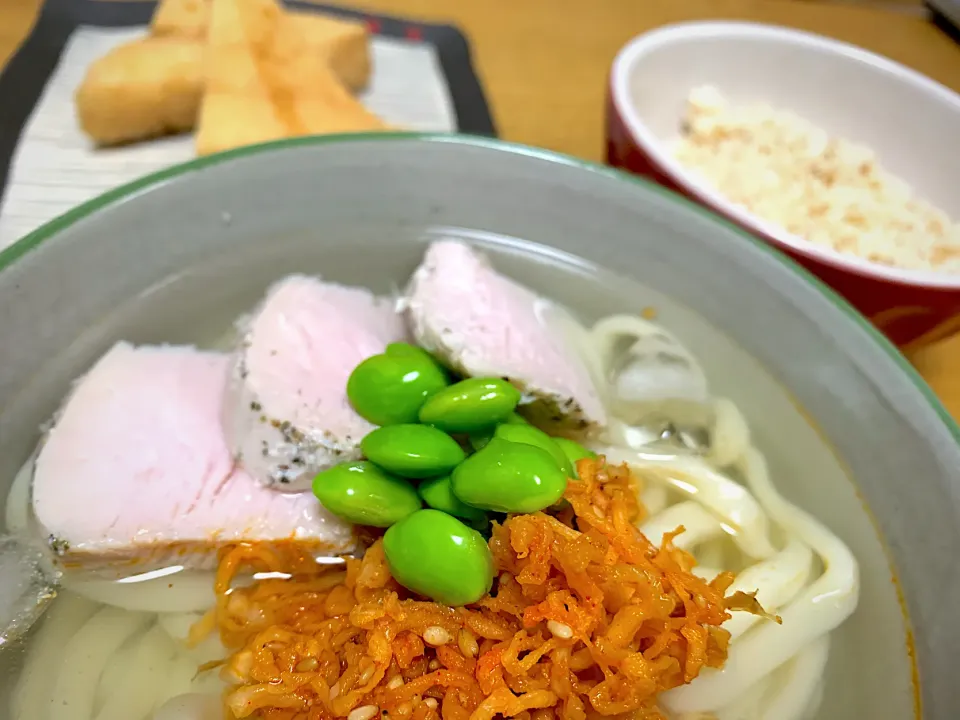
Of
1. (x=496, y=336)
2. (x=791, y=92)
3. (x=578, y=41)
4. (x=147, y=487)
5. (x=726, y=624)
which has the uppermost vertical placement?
(x=791, y=92)

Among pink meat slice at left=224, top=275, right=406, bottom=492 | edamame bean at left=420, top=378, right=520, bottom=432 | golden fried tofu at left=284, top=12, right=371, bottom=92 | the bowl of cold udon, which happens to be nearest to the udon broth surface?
the bowl of cold udon

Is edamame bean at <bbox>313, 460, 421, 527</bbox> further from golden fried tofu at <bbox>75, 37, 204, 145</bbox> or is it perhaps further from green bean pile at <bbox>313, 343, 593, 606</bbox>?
golden fried tofu at <bbox>75, 37, 204, 145</bbox>

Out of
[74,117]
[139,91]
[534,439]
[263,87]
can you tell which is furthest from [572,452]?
[74,117]

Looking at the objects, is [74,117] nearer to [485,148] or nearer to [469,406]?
[485,148]

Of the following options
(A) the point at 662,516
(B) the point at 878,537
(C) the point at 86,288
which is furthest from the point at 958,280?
(C) the point at 86,288

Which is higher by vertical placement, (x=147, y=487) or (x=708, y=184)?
(x=708, y=184)

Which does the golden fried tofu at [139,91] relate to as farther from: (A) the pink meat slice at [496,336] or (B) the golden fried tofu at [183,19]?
(A) the pink meat slice at [496,336]
